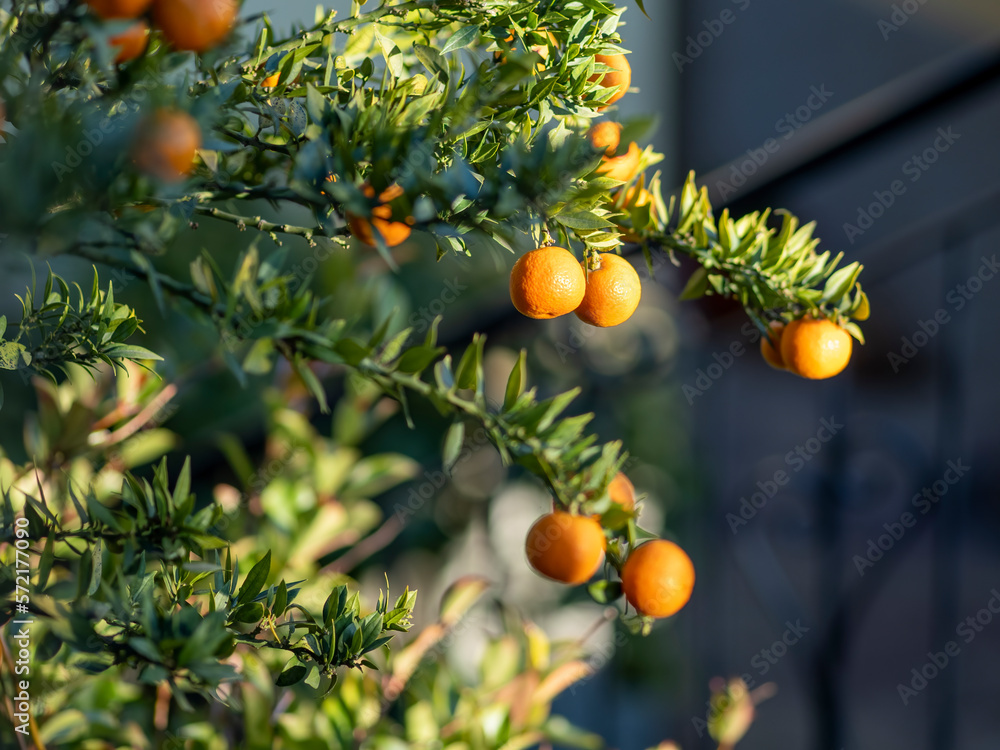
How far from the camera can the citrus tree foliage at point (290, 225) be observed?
23cm

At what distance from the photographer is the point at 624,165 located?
354 mm

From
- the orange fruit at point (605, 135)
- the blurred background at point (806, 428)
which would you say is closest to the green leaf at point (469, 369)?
the orange fruit at point (605, 135)

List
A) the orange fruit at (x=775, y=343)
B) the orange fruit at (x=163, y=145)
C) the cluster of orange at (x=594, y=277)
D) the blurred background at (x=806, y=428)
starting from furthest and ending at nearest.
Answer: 1. the blurred background at (x=806, y=428)
2. the orange fruit at (x=775, y=343)
3. the cluster of orange at (x=594, y=277)
4. the orange fruit at (x=163, y=145)

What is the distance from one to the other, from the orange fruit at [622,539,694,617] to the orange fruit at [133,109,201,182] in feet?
0.88

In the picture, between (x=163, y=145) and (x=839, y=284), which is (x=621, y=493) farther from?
(x=163, y=145)

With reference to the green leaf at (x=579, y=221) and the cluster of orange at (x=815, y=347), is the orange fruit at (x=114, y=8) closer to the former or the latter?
the green leaf at (x=579, y=221)

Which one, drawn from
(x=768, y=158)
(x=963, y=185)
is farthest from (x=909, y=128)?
(x=963, y=185)

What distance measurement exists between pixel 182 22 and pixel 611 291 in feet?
0.63

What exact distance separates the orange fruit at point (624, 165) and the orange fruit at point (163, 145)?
178mm

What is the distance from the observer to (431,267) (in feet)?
4.57

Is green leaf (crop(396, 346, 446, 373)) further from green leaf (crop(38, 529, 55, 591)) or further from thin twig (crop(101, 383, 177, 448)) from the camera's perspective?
thin twig (crop(101, 383, 177, 448))

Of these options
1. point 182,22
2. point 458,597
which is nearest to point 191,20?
point 182,22

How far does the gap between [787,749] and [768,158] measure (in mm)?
1088

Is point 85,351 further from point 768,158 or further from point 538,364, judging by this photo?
point 538,364
